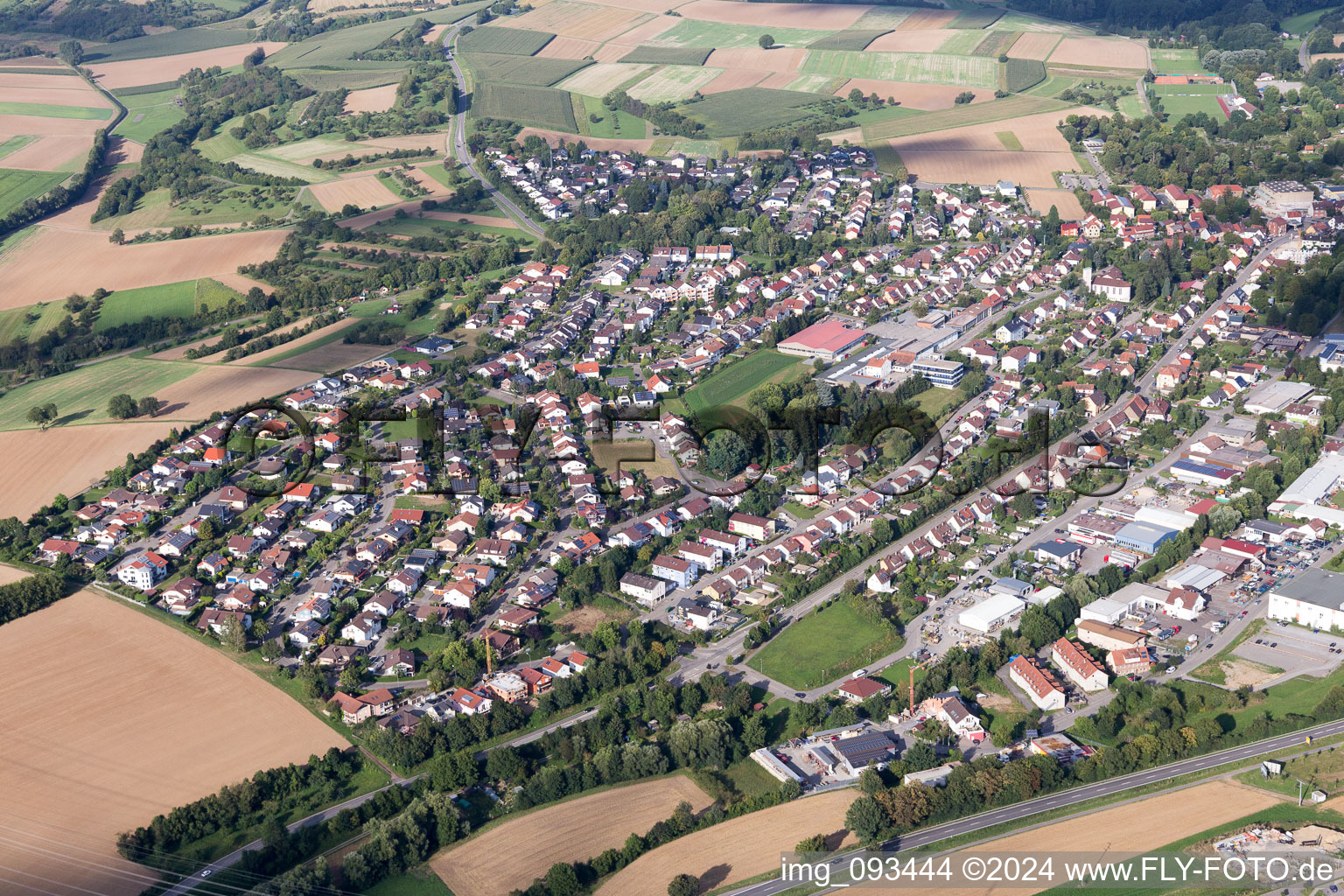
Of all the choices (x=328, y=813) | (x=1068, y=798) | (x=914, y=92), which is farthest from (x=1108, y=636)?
(x=914, y=92)

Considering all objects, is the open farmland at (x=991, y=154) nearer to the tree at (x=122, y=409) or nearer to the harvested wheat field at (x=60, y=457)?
the tree at (x=122, y=409)

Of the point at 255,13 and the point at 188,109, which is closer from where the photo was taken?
the point at 188,109

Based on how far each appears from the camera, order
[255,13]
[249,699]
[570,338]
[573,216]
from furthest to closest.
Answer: [255,13] < [573,216] < [570,338] < [249,699]

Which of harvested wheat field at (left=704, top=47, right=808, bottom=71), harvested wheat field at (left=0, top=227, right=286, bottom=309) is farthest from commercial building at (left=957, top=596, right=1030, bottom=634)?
harvested wheat field at (left=704, top=47, right=808, bottom=71)

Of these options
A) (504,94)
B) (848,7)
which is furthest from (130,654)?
(848,7)

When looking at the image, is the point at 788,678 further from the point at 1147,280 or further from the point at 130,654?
the point at 1147,280

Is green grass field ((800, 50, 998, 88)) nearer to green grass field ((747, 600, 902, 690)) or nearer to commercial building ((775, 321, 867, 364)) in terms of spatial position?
commercial building ((775, 321, 867, 364))
